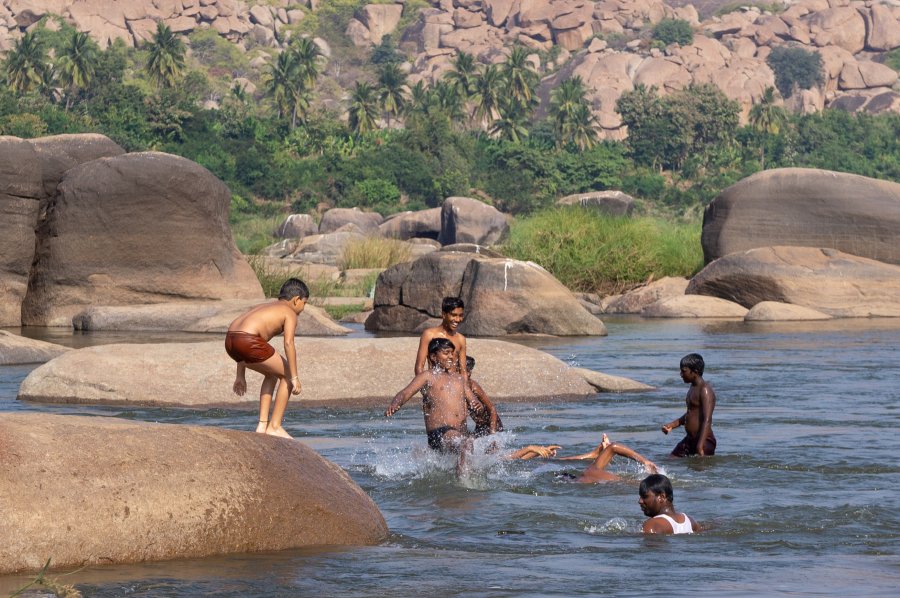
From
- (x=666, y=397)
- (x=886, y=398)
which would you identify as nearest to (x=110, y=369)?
(x=666, y=397)

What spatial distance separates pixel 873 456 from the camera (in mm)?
10406

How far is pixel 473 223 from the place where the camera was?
50.7 metres

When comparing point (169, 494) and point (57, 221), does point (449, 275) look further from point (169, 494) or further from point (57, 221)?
point (169, 494)

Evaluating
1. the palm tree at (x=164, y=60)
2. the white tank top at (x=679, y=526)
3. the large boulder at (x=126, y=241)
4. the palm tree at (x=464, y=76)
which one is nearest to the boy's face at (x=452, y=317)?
the white tank top at (x=679, y=526)

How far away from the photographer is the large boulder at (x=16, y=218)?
22.4 m

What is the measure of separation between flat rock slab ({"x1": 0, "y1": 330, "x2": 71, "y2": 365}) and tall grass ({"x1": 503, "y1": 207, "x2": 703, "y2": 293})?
15117mm

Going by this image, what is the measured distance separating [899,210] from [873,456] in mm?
19886

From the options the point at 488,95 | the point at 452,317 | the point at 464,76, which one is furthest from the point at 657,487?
the point at 464,76

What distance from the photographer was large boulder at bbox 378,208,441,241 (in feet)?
178

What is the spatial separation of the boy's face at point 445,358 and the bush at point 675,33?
422 ft

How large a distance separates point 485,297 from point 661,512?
1393cm

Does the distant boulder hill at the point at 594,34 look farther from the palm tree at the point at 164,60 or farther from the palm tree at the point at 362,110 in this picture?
the palm tree at the point at 164,60

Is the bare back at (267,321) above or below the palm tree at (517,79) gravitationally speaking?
below

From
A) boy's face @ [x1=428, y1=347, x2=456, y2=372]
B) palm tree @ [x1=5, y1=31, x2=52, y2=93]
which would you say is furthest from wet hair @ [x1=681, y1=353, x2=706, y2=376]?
palm tree @ [x1=5, y1=31, x2=52, y2=93]
